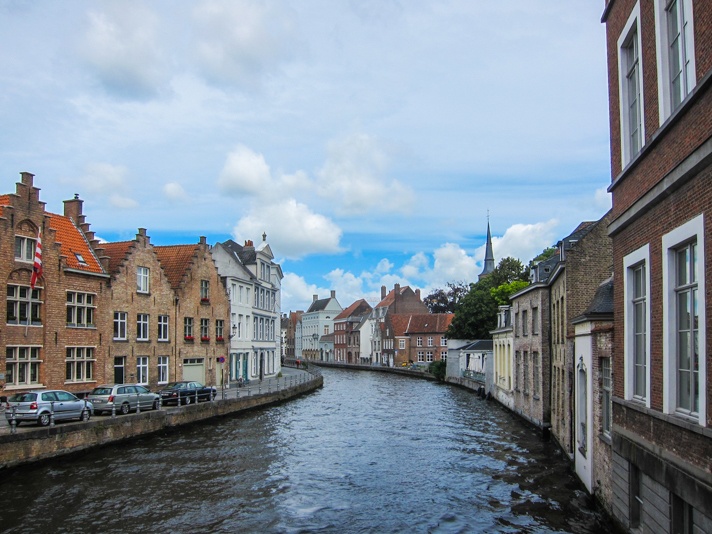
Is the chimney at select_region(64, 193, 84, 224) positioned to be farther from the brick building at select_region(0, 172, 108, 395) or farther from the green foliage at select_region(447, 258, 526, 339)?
the green foliage at select_region(447, 258, 526, 339)

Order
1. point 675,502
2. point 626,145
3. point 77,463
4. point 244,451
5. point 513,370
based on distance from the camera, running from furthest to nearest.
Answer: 1. point 513,370
2. point 244,451
3. point 77,463
4. point 626,145
5. point 675,502

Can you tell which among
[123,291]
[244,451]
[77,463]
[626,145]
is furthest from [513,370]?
[626,145]

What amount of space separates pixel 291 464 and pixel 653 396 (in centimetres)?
1456

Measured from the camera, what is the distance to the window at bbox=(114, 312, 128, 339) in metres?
35.4

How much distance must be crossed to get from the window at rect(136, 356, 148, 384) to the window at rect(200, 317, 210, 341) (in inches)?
244

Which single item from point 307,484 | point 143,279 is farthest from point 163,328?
point 307,484

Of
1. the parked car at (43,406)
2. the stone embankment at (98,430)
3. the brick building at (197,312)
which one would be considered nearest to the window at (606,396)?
the stone embankment at (98,430)

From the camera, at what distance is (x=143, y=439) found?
26391 mm

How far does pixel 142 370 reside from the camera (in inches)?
1468

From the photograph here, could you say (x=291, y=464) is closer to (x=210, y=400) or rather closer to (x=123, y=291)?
(x=210, y=400)

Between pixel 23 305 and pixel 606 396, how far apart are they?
2407 centimetres

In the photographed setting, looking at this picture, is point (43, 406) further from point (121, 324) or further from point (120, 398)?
point (121, 324)

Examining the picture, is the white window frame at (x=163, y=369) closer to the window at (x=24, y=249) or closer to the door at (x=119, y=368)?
the door at (x=119, y=368)

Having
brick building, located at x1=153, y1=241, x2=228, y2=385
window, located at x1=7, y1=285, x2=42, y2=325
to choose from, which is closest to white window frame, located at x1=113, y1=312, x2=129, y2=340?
brick building, located at x1=153, y1=241, x2=228, y2=385
